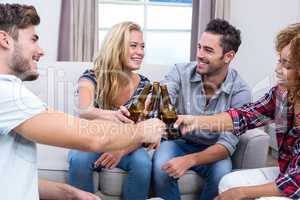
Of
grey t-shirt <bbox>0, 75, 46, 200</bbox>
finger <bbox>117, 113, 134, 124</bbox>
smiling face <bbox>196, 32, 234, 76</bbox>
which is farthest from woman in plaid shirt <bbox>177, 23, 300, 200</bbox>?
grey t-shirt <bbox>0, 75, 46, 200</bbox>

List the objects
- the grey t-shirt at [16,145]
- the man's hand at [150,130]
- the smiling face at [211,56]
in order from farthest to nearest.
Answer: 1. the smiling face at [211,56]
2. the man's hand at [150,130]
3. the grey t-shirt at [16,145]

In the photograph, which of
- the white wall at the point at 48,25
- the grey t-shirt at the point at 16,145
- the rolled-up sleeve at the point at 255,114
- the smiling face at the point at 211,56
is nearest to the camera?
the grey t-shirt at the point at 16,145

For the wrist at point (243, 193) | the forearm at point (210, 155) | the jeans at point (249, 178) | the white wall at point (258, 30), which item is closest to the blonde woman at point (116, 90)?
the forearm at point (210, 155)

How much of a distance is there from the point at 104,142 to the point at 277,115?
95cm

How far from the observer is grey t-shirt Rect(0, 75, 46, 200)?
1.13m

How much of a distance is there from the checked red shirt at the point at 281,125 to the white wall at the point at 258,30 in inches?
78.9

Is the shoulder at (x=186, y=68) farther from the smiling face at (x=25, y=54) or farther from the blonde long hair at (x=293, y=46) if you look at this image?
the smiling face at (x=25, y=54)

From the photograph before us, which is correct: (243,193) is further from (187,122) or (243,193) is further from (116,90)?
(116,90)

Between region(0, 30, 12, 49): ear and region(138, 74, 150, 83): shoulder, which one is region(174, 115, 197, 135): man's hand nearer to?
region(138, 74, 150, 83): shoulder

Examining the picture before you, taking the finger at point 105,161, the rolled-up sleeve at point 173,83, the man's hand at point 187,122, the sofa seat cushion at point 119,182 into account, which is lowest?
the sofa seat cushion at point 119,182

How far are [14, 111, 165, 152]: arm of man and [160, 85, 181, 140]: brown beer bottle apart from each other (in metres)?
0.72

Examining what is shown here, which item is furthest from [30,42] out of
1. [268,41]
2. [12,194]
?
[268,41]

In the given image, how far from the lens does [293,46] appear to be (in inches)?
60.7

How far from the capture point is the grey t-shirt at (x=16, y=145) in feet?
3.72
